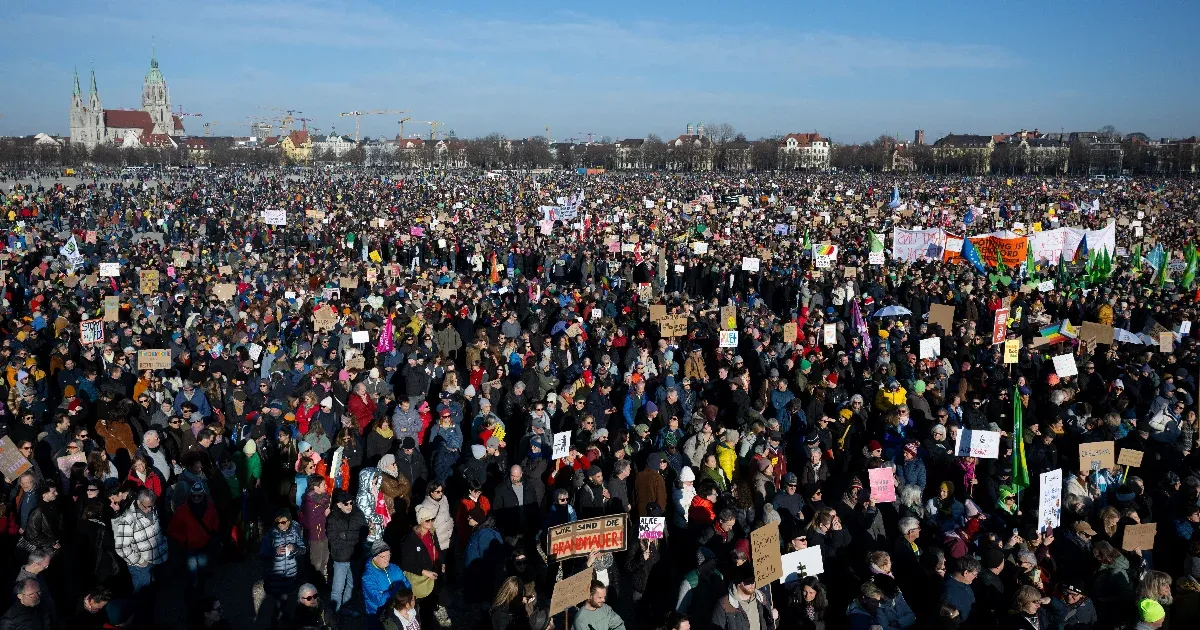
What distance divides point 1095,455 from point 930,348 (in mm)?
4011

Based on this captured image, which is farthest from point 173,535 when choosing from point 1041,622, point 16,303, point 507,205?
point 507,205

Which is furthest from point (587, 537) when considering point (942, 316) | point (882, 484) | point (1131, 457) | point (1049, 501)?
point (942, 316)

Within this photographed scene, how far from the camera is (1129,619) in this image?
4.62m

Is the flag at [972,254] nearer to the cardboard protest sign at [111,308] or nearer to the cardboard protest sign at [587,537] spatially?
the cardboard protest sign at [587,537]

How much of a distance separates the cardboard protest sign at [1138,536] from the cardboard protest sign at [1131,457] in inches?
64.5

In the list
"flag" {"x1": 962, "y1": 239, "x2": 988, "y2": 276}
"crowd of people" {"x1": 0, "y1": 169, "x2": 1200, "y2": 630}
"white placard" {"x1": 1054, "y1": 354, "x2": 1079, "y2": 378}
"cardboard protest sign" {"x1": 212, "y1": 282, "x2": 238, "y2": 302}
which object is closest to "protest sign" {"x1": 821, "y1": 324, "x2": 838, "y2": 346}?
"crowd of people" {"x1": 0, "y1": 169, "x2": 1200, "y2": 630}

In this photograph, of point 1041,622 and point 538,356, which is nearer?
point 1041,622

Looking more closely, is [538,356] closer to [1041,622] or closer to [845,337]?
[845,337]

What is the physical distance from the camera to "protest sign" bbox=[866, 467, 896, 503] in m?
6.52

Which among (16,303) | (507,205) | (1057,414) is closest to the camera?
(1057,414)

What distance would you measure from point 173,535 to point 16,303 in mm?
12231

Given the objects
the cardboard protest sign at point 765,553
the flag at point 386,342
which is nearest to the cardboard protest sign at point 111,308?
the flag at point 386,342

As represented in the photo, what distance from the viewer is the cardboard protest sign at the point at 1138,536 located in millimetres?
5512

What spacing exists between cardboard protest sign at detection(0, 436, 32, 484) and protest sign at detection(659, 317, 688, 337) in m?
7.20
